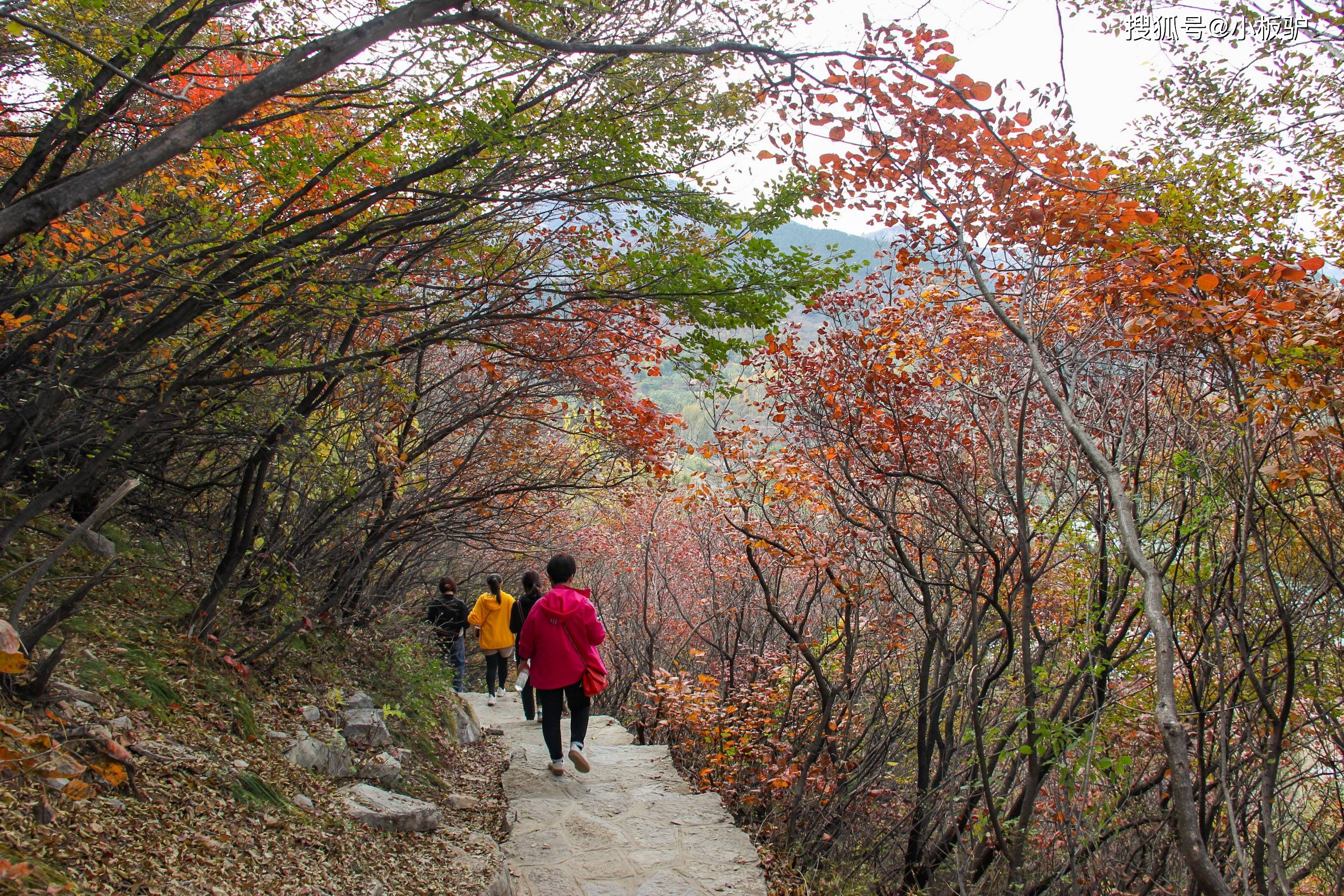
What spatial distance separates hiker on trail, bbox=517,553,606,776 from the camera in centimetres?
564

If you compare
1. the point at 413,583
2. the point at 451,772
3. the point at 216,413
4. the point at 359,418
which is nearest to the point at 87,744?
the point at 216,413

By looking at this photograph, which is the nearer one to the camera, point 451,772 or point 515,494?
point 451,772

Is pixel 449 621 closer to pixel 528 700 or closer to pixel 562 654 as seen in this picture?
pixel 528 700

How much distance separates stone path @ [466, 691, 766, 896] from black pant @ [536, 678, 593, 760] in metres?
0.26

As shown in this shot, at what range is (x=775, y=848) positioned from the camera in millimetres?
6012

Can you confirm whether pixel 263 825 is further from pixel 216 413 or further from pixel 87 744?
pixel 216 413

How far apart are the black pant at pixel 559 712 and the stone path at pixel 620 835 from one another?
0.26 metres

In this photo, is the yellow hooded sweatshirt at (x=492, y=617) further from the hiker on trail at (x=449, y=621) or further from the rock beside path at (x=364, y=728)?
the rock beside path at (x=364, y=728)

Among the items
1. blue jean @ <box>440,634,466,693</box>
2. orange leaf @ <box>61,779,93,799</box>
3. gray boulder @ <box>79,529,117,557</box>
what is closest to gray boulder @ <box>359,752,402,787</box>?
gray boulder @ <box>79,529,117,557</box>

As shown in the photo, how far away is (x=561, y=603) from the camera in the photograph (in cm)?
566

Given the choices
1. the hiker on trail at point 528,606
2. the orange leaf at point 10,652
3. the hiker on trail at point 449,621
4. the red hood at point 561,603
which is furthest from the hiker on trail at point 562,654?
the hiker on trail at point 449,621

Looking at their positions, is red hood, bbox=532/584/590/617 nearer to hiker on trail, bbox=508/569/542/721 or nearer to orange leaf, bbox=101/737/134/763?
hiker on trail, bbox=508/569/542/721

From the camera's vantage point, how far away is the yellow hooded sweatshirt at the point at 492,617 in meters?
9.05

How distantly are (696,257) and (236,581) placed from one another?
4600 millimetres
